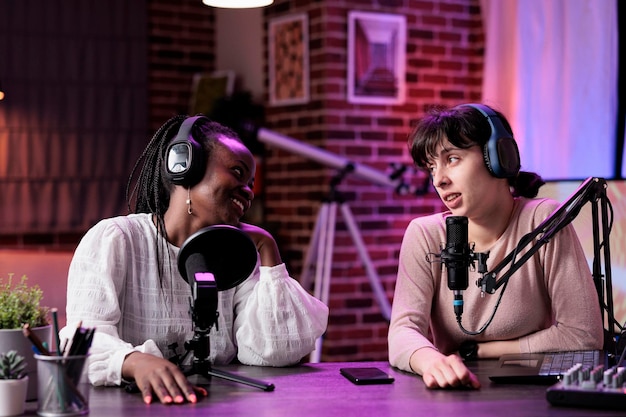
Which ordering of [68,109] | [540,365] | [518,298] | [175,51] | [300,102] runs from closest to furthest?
[540,365]
[518,298]
[300,102]
[68,109]
[175,51]

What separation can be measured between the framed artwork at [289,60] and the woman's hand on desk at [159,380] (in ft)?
9.95

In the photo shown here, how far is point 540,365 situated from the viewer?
2.01m

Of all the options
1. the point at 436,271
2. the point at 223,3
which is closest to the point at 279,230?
the point at 223,3

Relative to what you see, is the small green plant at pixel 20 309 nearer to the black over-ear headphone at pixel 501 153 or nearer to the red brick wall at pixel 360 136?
the black over-ear headphone at pixel 501 153

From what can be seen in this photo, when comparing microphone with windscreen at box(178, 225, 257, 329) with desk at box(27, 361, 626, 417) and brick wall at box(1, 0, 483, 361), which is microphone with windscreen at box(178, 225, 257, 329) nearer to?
desk at box(27, 361, 626, 417)

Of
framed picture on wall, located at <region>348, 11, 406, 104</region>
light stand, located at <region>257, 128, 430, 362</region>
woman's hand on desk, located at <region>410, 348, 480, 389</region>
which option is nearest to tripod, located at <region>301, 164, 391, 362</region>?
light stand, located at <region>257, 128, 430, 362</region>

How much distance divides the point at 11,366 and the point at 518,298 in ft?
3.95

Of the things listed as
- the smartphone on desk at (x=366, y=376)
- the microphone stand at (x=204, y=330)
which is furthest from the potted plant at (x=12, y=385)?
the smartphone on desk at (x=366, y=376)

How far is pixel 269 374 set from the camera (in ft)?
6.61

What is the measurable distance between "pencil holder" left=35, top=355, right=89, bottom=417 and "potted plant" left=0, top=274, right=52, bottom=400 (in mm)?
105

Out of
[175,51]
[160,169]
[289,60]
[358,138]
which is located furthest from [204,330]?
[175,51]

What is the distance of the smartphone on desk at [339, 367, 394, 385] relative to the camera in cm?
189

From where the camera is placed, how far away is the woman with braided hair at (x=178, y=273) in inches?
77.5

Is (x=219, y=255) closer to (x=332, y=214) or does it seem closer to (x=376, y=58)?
(x=332, y=214)
